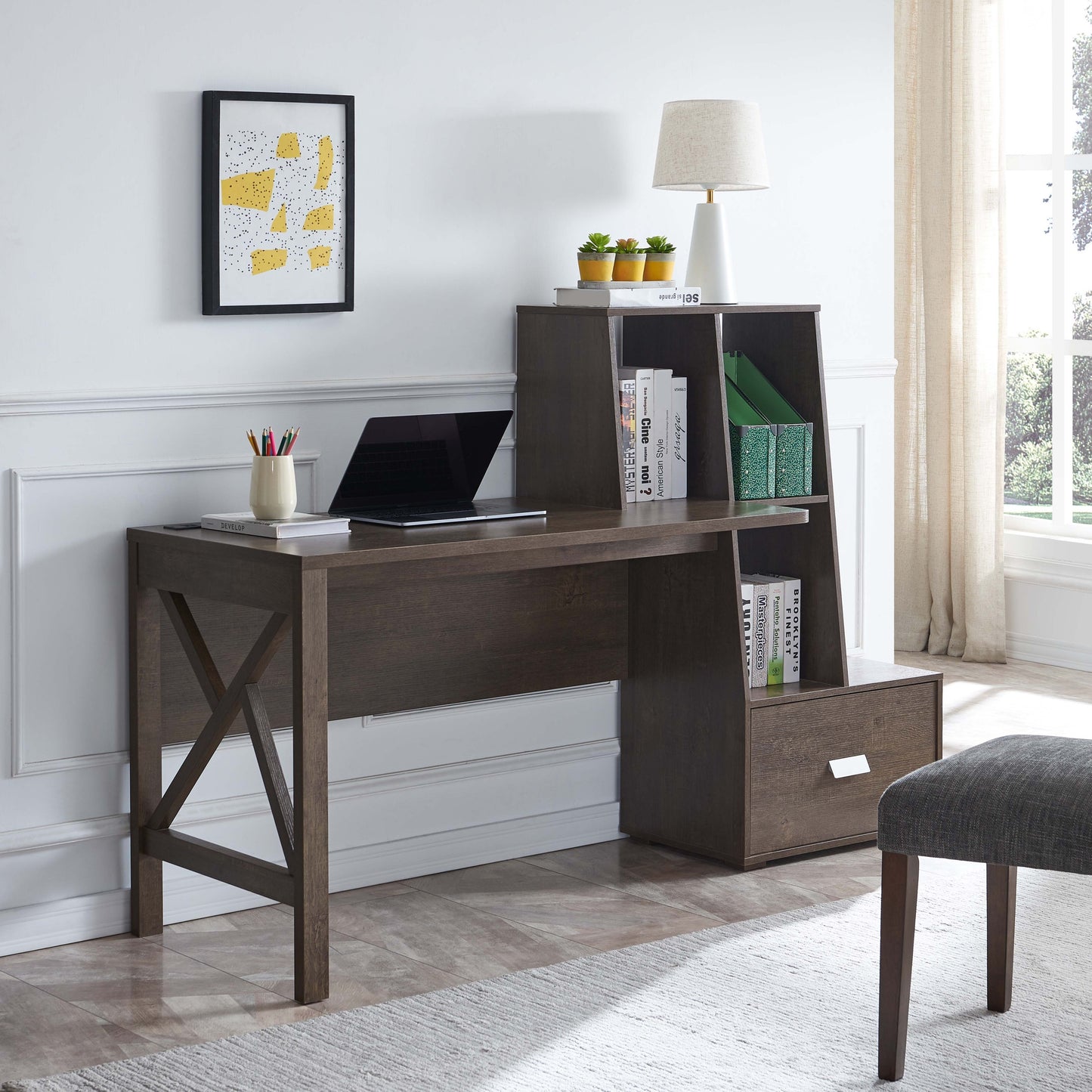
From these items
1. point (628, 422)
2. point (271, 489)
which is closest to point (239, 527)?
point (271, 489)

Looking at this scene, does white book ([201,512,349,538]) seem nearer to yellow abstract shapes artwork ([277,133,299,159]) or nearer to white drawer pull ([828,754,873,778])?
yellow abstract shapes artwork ([277,133,299,159])

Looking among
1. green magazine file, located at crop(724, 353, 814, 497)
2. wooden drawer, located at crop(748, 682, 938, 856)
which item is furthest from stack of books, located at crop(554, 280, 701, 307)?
wooden drawer, located at crop(748, 682, 938, 856)

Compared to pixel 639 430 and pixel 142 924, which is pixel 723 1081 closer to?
pixel 142 924

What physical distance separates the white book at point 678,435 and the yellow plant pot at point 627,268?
0.24 m

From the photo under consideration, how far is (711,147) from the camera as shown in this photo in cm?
350

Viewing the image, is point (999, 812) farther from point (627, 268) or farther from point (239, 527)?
point (627, 268)

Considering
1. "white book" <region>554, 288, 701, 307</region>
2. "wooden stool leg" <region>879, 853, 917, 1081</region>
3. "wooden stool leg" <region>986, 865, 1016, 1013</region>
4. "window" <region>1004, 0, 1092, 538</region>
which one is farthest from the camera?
"window" <region>1004, 0, 1092, 538</region>

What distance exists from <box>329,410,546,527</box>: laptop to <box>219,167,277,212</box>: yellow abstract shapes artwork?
475mm

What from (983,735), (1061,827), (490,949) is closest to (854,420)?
(983,735)

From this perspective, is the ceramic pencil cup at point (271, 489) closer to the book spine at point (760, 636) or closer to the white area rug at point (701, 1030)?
the white area rug at point (701, 1030)

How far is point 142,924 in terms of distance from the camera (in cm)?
313

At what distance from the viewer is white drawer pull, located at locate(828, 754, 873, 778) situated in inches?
141

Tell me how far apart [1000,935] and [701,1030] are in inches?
19.7

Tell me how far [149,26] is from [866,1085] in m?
2.20
